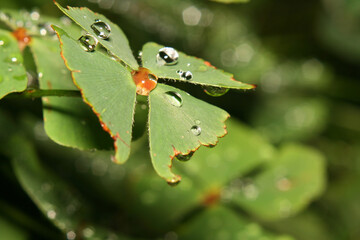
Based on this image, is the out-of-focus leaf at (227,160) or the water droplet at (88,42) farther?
the out-of-focus leaf at (227,160)

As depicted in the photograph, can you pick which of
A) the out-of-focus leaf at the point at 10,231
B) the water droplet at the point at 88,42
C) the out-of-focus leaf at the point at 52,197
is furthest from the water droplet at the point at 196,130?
the out-of-focus leaf at the point at 10,231

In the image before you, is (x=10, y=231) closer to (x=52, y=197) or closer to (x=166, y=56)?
(x=52, y=197)

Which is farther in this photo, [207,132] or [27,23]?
[27,23]

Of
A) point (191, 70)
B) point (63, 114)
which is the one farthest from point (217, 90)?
point (63, 114)

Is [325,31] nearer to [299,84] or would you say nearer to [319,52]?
[319,52]

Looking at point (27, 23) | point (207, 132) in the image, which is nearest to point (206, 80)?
point (207, 132)

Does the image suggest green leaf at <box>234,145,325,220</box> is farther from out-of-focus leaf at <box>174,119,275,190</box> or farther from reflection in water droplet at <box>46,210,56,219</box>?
reflection in water droplet at <box>46,210,56,219</box>

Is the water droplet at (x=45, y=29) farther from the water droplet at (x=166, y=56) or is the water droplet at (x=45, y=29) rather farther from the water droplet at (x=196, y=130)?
the water droplet at (x=196, y=130)
